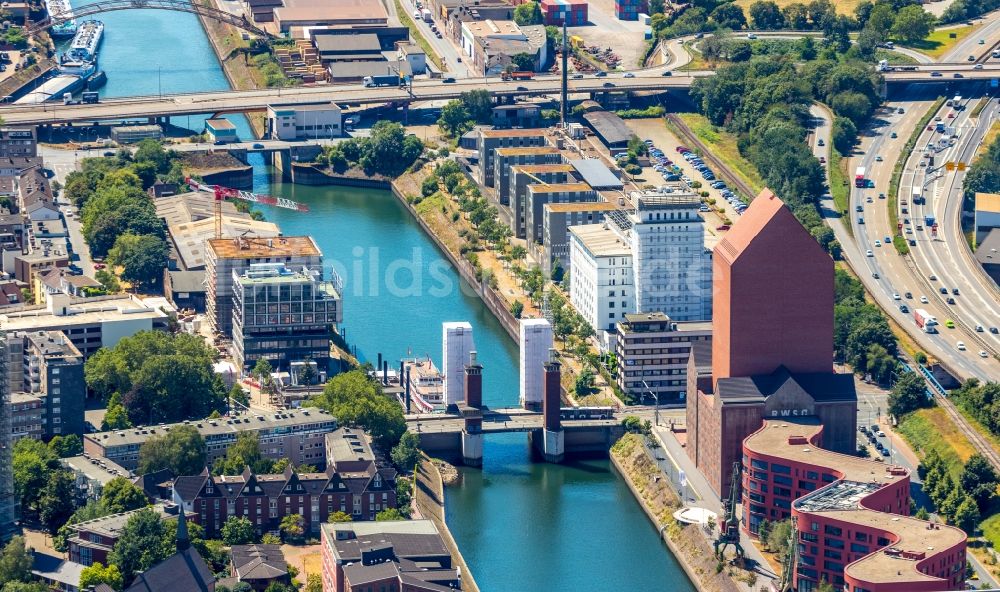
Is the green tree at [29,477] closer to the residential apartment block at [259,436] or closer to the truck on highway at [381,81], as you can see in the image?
the residential apartment block at [259,436]

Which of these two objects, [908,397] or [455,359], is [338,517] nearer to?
[455,359]

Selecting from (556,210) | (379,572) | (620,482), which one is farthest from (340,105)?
(379,572)

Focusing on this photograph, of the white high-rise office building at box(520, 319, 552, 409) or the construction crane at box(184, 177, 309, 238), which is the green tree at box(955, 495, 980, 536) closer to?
the white high-rise office building at box(520, 319, 552, 409)

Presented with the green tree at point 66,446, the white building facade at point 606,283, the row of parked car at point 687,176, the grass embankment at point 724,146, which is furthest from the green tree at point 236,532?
the grass embankment at point 724,146

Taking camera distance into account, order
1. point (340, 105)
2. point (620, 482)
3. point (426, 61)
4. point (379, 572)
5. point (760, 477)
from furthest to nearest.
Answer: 1. point (426, 61)
2. point (340, 105)
3. point (620, 482)
4. point (760, 477)
5. point (379, 572)

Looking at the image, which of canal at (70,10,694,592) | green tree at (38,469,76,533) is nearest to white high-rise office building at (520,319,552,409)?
canal at (70,10,694,592)

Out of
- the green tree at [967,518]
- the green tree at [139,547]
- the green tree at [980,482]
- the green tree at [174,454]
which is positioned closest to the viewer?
the green tree at [139,547]

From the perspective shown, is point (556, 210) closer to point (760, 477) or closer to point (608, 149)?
point (608, 149)

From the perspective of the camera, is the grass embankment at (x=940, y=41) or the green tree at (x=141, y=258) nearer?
the green tree at (x=141, y=258)
